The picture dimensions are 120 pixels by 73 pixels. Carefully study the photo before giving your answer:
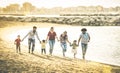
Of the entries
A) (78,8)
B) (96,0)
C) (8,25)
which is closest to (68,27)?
(78,8)

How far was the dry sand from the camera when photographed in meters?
3.99

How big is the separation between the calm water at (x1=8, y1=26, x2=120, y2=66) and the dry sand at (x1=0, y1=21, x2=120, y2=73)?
128 mm

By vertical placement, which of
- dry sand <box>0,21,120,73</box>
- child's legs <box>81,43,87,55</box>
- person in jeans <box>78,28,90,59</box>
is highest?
person in jeans <box>78,28,90,59</box>

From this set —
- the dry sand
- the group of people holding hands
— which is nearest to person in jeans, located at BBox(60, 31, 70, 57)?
the group of people holding hands

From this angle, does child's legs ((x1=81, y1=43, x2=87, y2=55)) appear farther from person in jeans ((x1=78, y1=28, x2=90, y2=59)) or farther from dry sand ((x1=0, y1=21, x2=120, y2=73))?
dry sand ((x1=0, y1=21, x2=120, y2=73))

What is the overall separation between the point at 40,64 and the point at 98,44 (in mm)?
1052

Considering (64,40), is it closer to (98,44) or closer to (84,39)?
(84,39)

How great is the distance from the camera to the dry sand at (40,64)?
3.99 metres

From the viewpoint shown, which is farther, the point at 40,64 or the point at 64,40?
the point at 64,40

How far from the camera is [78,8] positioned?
4.53 m

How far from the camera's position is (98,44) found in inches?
174

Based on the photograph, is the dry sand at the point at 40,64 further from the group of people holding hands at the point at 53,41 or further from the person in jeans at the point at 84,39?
the person in jeans at the point at 84,39

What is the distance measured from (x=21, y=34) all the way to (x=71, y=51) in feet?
2.89

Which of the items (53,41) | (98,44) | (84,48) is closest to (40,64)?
(53,41)
